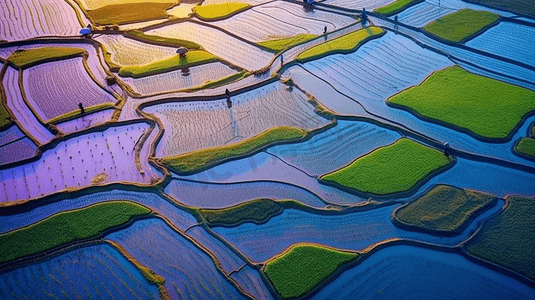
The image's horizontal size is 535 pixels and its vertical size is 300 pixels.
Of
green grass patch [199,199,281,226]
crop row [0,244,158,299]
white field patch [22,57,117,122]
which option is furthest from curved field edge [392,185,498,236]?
white field patch [22,57,117,122]

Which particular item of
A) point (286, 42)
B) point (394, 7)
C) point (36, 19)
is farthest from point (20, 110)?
point (394, 7)

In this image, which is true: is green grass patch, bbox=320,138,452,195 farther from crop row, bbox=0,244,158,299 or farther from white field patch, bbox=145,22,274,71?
white field patch, bbox=145,22,274,71

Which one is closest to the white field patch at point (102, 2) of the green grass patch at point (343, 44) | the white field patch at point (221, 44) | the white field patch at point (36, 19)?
the white field patch at point (36, 19)

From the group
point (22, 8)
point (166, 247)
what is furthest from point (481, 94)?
point (22, 8)

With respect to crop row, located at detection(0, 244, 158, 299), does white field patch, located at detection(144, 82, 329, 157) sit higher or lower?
higher

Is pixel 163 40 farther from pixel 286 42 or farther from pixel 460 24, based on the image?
pixel 460 24

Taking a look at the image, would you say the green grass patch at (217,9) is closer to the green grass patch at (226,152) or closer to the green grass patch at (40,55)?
the green grass patch at (40,55)
